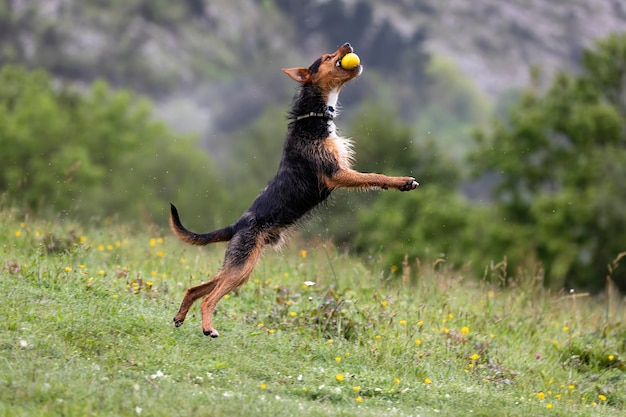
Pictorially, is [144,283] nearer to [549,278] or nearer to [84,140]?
[549,278]

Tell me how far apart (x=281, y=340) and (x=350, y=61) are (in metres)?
2.89

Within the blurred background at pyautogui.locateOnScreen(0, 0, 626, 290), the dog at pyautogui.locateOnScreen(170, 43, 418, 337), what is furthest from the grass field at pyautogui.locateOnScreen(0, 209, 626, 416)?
the blurred background at pyautogui.locateOnScreen(0, 0, 626, 290)

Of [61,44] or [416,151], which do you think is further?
[61,44]

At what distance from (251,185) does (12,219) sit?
47143mm

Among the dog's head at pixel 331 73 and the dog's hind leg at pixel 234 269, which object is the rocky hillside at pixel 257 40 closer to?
the dog's head at pixel 331 73

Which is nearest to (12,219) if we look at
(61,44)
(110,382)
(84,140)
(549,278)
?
(110,382)

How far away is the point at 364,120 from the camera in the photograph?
52.6m

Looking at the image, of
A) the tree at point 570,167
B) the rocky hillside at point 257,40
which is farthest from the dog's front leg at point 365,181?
the rocky hillside at point 257,40

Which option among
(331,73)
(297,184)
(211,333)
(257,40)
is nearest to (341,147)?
(297,184)

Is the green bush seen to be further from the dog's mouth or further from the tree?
the dog's mouth

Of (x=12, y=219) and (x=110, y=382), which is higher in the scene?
(x=12, y=219)

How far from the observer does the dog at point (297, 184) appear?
8.05m

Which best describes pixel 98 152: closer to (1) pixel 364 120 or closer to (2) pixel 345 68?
(1) pixel 364 120

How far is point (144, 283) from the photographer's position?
30.5 feet
